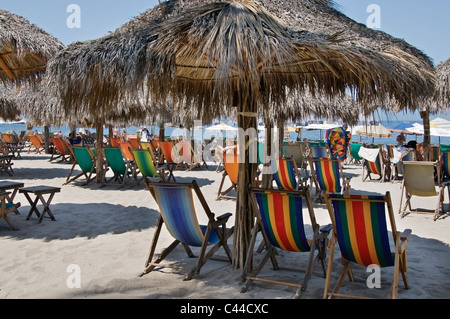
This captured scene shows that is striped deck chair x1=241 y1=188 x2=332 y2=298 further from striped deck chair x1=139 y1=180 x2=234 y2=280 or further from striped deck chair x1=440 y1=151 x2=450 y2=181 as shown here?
striped deck chair x1=440 y1=151 x2=450 y2=181

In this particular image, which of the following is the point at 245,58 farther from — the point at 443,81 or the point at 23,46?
the point at 443,81

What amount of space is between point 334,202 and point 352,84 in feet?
4.56

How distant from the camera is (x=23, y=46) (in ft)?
17.1

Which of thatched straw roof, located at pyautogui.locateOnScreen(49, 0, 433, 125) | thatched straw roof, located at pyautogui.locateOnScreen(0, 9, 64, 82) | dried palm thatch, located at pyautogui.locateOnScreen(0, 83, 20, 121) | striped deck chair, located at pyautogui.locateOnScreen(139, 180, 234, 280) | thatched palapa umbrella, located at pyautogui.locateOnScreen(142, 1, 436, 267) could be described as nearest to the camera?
thatched palapa umbrella, located at pyautogui.locateOnScreen(142, 1, 436, 267)

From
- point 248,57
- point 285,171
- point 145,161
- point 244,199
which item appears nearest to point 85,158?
point 145,161

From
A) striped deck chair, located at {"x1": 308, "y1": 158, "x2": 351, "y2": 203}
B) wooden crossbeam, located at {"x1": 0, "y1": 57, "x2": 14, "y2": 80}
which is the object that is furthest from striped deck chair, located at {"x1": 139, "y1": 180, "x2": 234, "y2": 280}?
wooden crossbeam, located at {"x1": 0, "y1": 57, "x2": 14, "y2": 80}

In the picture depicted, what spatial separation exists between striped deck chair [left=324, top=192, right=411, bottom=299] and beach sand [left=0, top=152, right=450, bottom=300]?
1.11ft

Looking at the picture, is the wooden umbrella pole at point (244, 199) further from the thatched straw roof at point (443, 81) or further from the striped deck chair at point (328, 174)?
the thatched straw roof at point (443, 81)

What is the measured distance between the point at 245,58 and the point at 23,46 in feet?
12.3

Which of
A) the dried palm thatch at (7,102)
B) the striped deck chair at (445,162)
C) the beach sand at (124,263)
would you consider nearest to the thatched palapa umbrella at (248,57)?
the beach sand at (124,263)

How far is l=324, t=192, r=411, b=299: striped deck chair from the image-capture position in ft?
8.88

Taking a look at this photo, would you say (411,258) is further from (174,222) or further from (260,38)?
(260,38)

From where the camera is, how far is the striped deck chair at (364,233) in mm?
Answer: 2706

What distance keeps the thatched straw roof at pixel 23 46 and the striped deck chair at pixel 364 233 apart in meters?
4.46
